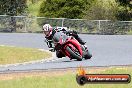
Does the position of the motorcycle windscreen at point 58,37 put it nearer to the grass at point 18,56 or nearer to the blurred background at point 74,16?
the grass at point 18,56

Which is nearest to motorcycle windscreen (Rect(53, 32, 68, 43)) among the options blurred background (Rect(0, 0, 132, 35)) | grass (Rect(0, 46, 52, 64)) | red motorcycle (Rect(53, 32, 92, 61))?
red motorcycle (Rect(53, 32, 92, 61))

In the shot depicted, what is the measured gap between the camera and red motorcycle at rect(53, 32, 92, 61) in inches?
246

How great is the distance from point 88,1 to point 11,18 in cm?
792

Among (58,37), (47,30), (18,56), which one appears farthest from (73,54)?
(18,56)

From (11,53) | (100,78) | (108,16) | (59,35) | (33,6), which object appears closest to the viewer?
(100,78)

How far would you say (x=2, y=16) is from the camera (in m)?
39.4

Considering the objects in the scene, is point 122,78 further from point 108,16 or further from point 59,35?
point 108,16

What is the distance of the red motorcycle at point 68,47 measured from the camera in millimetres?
6250

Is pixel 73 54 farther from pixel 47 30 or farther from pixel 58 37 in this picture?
pixel 47 30

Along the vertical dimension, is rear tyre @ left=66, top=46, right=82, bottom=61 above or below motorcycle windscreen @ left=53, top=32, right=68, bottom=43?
below

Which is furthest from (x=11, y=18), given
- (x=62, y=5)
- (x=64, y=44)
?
(x=64, y=44)

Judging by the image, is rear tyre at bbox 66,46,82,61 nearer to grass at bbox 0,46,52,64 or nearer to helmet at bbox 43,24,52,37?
helmet at bbox 43,24,52,37

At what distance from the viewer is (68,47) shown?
658cm

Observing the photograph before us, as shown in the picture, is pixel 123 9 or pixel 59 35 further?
pixel 123 9
